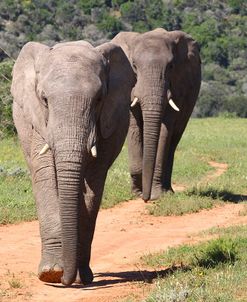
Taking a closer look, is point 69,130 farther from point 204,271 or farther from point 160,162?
point 160,162

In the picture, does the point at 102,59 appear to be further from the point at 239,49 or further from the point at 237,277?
the point at 239,49

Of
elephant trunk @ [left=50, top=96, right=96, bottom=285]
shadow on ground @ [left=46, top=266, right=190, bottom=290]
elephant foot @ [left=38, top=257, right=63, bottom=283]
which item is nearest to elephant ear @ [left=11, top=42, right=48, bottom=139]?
elephant trunk @ [left=50, top=96, right=96, bottom=285]

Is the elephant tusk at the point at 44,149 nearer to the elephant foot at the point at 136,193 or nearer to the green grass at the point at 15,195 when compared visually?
the green grass at the point at 15,195

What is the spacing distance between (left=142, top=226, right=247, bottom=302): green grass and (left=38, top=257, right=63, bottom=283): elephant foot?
80 centimetres

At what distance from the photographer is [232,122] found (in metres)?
39.2

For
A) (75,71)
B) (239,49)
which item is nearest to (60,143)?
(75,71)

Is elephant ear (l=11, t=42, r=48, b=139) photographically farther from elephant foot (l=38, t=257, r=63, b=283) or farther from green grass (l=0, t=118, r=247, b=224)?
green grass (l=0, t=118, r=247, b=224)

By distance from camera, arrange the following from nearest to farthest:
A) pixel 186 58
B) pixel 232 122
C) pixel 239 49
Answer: pixel 186 58 → pixel 232 122 → pixel 239 49

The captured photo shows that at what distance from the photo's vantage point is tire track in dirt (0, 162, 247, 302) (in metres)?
7.88

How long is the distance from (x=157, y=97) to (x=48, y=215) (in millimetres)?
5509

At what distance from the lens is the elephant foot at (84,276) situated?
8.20 meters

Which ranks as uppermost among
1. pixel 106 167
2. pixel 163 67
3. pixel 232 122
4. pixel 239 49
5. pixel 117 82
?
pixel 117 82

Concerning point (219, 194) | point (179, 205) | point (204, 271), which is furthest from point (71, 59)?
point (219, 194)

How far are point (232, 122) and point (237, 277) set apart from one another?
31.8 m
